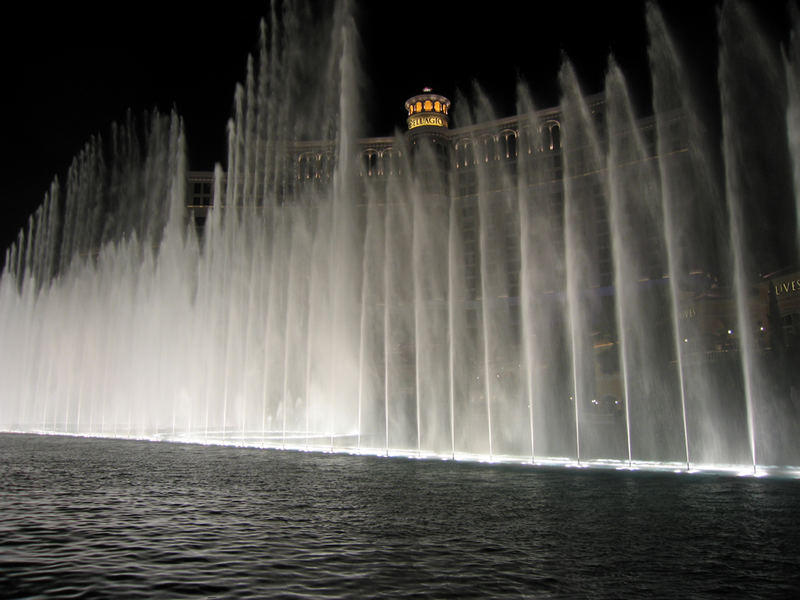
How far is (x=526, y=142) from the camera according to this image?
6638 centimetres

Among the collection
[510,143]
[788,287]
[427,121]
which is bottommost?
[788,287]

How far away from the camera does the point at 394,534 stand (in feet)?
24.6

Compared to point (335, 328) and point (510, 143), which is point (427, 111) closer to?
point (510, 143)

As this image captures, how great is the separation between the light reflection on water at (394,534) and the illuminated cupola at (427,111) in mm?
64426

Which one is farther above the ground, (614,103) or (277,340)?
(614,103)

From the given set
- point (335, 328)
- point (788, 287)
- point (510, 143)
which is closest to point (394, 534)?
point (335, 328)

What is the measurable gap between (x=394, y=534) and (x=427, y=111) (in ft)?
231

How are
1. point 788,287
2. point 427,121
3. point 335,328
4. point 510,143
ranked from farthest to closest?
point 427,121 < point 510,143 < point 788,287 < point 335,328

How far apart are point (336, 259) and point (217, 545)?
69.1ft

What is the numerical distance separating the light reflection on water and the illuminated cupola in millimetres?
64426

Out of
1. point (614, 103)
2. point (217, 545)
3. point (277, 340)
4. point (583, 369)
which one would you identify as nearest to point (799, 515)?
point (217, 545)

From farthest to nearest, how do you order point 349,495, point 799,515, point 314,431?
point 314,431, point 349,495, point 799,515

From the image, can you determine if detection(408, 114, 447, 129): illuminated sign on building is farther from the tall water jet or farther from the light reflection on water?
the light reflection on water

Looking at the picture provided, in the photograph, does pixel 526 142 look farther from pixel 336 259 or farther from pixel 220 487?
pixel 220 487
